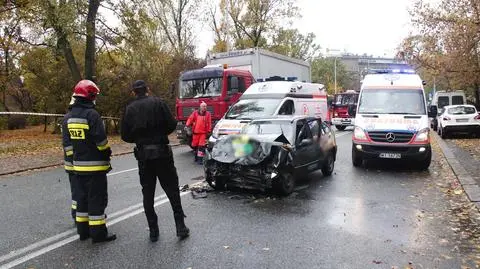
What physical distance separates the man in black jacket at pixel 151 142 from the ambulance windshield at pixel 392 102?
Answer: 7.61m

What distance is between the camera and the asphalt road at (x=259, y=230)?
4805 mm

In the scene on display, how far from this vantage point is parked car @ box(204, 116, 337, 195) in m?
7.73

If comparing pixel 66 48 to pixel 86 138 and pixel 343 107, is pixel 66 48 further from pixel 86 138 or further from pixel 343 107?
Result: pixel 86 138

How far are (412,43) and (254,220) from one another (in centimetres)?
2582

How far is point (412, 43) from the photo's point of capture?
28.6 meters

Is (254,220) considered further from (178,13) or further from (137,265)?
(178,13)

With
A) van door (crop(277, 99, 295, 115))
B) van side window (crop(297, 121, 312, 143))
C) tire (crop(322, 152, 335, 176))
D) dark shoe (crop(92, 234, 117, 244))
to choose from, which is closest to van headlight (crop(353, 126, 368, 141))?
tire (crop(322, 152, 335, 176))

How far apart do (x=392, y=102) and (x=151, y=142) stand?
8.34 m

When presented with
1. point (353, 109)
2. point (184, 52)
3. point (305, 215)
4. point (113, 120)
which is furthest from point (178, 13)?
point (305, 215)

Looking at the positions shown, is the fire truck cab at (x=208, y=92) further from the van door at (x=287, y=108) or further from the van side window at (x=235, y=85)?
the van door at (x=287, y=108)

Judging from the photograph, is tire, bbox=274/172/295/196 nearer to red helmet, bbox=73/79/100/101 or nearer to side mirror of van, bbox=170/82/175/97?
red helmet, bbox=73/79/100/101

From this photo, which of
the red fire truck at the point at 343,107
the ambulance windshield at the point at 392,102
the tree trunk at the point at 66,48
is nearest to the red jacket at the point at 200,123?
the ambulance windshield at the point at 392,102

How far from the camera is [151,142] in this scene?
17.4 feet

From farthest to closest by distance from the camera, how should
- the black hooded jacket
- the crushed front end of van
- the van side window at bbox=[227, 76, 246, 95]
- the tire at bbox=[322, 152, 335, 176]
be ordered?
the van side window at bbox=[227, 76, 246, 95]
the tire at bbox=[322, 152, 335, 176]
the crushed front end of van
the black hooded jacket
